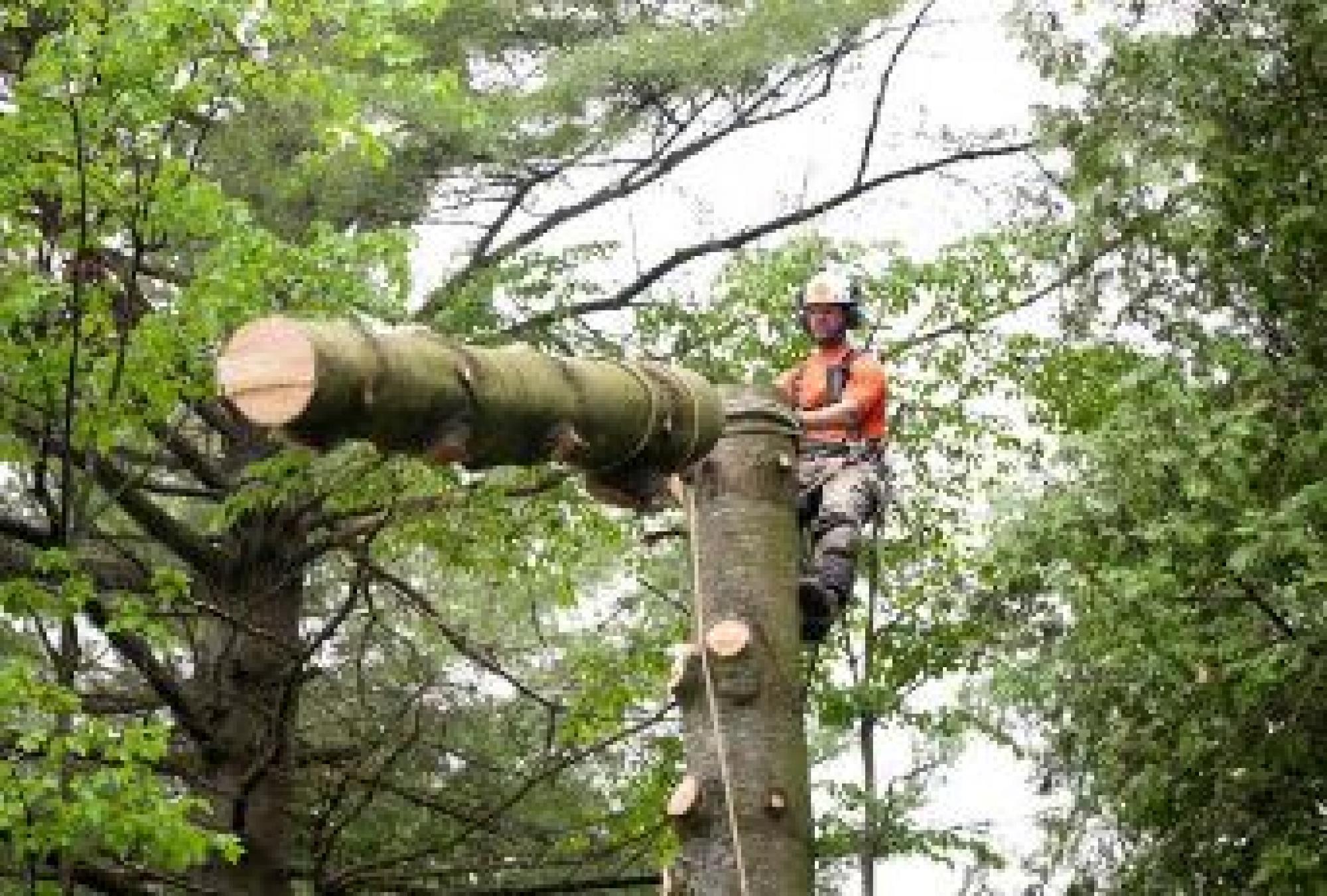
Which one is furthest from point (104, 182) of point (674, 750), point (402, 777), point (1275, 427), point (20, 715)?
point (402, 777)

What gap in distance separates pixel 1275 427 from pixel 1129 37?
181 cm

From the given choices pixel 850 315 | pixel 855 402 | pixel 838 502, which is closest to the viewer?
pixel 838 502

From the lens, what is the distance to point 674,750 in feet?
39.6

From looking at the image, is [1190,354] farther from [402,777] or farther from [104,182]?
[402,777]

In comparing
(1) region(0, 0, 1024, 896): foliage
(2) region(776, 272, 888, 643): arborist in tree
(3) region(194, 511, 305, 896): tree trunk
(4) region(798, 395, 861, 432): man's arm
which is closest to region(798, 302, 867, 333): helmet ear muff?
(2) region(776, 272, 888, 643): arborist in tree

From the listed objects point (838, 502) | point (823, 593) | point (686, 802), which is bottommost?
point (686, 802)

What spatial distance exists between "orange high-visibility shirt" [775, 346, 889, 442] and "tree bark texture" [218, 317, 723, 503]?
2.16 meters

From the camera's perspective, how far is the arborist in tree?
237 inches

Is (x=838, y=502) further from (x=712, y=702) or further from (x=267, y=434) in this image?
(x=267, y=434)

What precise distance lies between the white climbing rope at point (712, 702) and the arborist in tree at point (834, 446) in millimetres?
1079

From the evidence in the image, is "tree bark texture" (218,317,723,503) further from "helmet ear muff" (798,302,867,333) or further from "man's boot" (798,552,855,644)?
"helmet ear muff" (798,302,867,333)

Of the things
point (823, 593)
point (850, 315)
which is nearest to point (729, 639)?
point (823, 593)

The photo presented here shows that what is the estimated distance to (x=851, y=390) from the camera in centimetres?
659

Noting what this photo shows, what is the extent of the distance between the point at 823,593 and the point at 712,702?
131 centimetres
